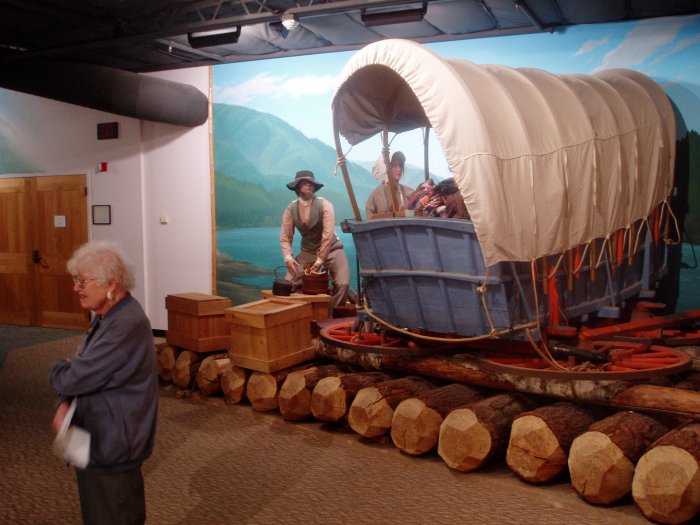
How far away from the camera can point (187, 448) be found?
17.8ft

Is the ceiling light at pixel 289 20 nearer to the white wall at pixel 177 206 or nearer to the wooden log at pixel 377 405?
the white wall at pixel 177 206

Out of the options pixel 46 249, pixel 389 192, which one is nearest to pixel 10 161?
pixel 46 249

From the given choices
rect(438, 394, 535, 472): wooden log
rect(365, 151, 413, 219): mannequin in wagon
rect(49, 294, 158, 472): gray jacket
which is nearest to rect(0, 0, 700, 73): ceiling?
rect(365, 151, 413, 219): mannequin in wagon

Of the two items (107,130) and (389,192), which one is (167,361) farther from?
(107,130)

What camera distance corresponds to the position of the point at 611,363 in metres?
4.80

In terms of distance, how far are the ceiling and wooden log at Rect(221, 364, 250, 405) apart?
3.67m

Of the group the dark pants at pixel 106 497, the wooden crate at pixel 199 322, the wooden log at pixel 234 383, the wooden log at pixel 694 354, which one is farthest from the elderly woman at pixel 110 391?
the wooden log at pixel 694 354

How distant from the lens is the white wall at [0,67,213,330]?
9.73 meters

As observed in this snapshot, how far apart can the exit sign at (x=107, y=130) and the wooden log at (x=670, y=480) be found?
875 cm

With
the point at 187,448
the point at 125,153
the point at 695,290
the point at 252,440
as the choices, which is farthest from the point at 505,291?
the point at 125,153

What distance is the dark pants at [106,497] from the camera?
302 cm

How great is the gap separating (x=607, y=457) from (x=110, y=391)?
2.84m

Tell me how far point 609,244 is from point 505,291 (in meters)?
1.14

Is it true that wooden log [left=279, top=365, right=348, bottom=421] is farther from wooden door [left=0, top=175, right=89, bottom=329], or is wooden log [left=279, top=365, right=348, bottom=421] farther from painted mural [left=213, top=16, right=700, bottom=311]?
wooden door [left=0, top=175, right=89, bottom=329]
